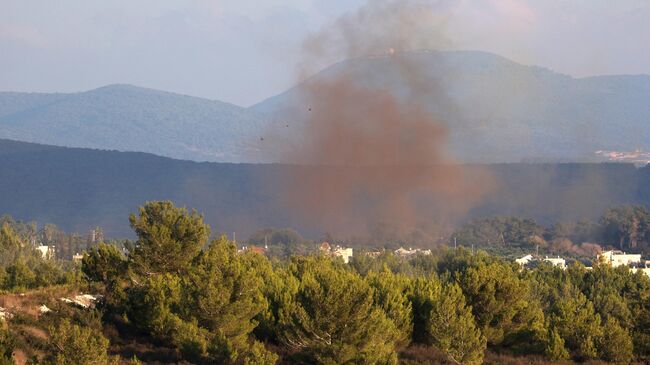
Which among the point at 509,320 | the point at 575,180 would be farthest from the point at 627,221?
the point at 509,320

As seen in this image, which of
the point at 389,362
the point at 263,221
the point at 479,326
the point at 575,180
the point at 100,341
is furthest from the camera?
the point at 575,180

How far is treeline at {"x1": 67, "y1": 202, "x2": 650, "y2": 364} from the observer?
98.9 feet

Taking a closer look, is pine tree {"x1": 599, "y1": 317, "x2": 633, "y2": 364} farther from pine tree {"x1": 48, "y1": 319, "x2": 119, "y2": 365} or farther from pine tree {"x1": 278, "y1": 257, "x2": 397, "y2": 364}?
pine tree {"x1": 48, "y1": 319, "x2": 119, "y2": 365}

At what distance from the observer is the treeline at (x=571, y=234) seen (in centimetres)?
11000

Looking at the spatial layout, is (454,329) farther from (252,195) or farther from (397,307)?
(252,195)

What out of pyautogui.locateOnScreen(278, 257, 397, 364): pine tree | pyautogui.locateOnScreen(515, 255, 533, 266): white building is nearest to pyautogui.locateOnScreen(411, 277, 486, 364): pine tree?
pyautogui.locateOnScreen(278, 257, 397, 364): pine tree

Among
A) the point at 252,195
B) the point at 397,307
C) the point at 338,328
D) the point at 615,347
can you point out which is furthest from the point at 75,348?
the point at 252,195

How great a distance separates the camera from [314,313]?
3056 centimetres

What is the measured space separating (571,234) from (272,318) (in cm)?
8877

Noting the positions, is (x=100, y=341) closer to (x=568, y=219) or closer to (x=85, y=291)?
(x=85, y=291)

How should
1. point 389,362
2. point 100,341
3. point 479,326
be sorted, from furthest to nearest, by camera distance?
1. point 479,326
2. point 389,362
3. point 100,341

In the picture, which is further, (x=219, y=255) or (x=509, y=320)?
(x=509, y=320)

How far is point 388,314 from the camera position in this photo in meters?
34.3

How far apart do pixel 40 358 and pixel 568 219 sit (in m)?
131
